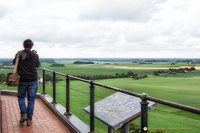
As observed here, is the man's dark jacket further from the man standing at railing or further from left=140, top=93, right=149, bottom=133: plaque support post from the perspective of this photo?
left=140, top=93, right=149, bottom=133: plaque support post

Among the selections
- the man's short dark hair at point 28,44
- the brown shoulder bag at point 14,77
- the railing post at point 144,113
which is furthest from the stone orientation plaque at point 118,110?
the man's short dark hair at point 28,44

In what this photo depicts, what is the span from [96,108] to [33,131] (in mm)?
1372

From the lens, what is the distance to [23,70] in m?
4.17

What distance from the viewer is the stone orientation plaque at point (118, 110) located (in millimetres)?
3344

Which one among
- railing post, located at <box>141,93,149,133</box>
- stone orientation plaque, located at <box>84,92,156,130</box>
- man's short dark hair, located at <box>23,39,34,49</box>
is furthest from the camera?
man's short dark hair, located at <box>23,39,34,49</box>

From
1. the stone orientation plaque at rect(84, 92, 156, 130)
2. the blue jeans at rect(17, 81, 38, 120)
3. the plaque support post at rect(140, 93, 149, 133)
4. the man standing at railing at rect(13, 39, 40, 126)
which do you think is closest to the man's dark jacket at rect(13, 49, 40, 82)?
the man standing at railing at rect(13, 39, 40, 126)

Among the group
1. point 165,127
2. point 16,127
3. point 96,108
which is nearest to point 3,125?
point 16,127

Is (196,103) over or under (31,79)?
under

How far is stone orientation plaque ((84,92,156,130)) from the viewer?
11.0ft

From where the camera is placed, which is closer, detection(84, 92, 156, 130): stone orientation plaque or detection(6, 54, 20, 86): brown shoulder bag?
detection(84, 92, 156, 130): stone orientation plaque

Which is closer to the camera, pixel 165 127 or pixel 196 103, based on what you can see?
pixel 165 127

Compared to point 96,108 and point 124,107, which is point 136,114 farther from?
point 96,108

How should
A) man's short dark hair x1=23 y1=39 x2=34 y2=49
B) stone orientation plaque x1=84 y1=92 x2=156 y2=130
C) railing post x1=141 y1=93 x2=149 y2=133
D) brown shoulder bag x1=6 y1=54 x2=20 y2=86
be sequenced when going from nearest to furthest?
railing post x1=141 y1=93 x2=149 y2=133
stone orientation plaque x1=84 y1=92 x2=156 y2=130
brown shoulder bag x1=6 y1=54 x2=20 y2=86
man's short dark hair x1=23 y1=39 x2=34 y2=49

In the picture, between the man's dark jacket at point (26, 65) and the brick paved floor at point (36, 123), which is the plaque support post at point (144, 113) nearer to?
the brick paved floor at point (36, 123)
